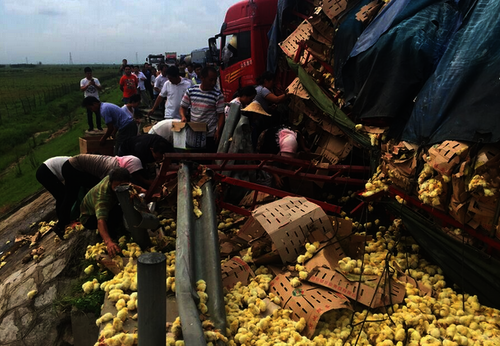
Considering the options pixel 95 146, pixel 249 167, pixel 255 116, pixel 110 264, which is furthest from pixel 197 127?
pixel 110 264

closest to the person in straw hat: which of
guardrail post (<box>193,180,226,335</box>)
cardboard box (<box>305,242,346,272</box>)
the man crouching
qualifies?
the man crouching

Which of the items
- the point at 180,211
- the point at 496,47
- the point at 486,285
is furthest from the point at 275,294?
the point at 496,47

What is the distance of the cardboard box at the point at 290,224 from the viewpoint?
11.6ft

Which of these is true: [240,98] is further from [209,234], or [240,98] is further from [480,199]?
[480,199]

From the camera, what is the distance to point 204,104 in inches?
254

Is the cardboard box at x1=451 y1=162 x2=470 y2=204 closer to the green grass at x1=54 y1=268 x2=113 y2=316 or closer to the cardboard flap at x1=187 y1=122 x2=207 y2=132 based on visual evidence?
the green grass at x1=54 y1=268 x2=113 y2=316

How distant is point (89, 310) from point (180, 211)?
1392 mm

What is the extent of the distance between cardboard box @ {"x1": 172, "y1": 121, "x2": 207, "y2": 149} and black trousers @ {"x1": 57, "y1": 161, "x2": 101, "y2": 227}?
4.69ft

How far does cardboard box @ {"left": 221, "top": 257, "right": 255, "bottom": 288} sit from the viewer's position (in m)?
3.46

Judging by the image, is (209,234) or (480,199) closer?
(480,199)

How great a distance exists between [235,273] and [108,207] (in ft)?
5.71

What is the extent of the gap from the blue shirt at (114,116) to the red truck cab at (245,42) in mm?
3276

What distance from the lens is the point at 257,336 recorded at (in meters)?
2.71

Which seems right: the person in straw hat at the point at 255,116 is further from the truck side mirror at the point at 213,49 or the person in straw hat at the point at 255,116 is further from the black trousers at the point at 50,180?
the truck side mirror at the point at 213,49
